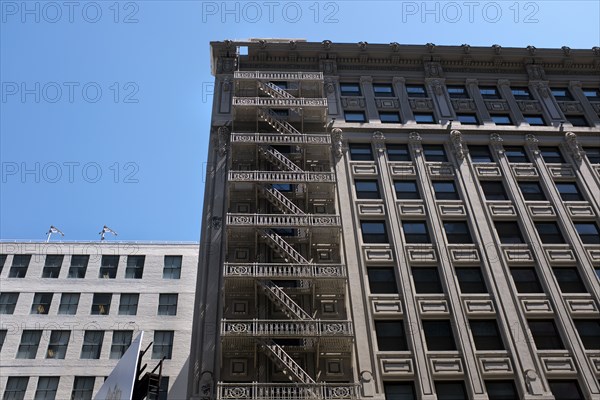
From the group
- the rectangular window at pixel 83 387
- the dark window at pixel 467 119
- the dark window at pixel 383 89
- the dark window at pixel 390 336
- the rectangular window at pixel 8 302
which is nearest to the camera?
the dark window at pixel 390 336

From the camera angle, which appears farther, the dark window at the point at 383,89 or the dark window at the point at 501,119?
the dark window at the point at 383,89

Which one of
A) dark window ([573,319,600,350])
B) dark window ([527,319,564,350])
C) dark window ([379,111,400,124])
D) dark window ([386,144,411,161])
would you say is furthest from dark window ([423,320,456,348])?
dark window ([379,111,400,124])

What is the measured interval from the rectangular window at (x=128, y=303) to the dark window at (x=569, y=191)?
2900 centimetres

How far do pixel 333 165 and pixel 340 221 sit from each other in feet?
15.7

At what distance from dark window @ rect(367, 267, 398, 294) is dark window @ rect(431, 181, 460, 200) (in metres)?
5.70

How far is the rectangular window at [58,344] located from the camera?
38.3 meters

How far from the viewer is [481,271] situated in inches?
1049

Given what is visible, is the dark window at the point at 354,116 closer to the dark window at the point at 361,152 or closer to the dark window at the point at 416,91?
the dark window at the point at 361,152

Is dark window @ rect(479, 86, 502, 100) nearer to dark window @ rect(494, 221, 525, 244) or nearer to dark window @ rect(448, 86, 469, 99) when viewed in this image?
dark window @ rect(448, 86, 469, 99)

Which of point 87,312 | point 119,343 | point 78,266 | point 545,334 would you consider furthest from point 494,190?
point 78,266

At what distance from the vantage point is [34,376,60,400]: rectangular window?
120ft

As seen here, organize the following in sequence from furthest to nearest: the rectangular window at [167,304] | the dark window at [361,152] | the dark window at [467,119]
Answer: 1. the rectangular window at [167,304]
2. the dark window at [467,119]
3. the dark window at [361,152]

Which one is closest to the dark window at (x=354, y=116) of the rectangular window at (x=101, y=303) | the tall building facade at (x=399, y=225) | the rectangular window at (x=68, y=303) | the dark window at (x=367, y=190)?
the tall building facade at (x=399, y=225)

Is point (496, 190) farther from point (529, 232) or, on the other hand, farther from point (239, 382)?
point (239, 382)
